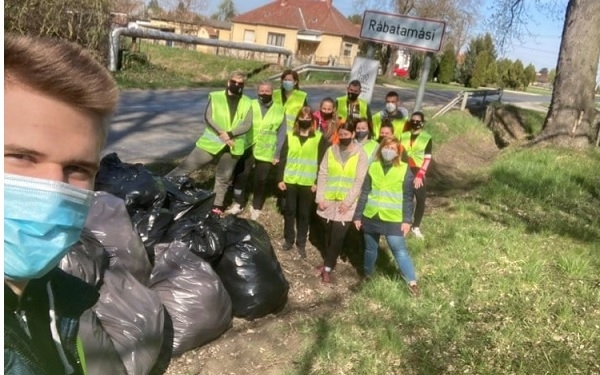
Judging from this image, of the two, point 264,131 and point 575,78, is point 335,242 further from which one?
point 575,78

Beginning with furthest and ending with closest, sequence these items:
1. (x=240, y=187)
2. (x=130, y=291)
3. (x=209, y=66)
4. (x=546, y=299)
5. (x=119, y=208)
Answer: (x=209, y=66) < (x=240, y=187) < (x=546, y=299) < (x=119, y=208) < (x=130, y=291)

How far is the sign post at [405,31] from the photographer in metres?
7.78

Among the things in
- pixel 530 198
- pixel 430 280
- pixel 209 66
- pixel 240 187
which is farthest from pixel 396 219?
pixel 209 66

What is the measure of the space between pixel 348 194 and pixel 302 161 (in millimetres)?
635

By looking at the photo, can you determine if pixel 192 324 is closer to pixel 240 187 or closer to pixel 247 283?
pixel 247 283

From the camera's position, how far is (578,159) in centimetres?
1181

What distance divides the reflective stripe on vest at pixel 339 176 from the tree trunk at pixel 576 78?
31.9 feet

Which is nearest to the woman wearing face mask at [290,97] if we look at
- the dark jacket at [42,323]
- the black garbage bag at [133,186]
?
the black garbage bag at [133,186]

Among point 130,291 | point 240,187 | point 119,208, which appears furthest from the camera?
point 240,187

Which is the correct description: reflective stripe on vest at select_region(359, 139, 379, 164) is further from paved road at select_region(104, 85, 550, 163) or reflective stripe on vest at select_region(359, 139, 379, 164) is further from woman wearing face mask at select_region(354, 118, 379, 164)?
paved road at select_region(104, 85, 550, 163)

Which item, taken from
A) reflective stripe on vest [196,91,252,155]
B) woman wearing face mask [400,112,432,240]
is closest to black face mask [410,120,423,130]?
woman wearing face mask [400,112,432,240]

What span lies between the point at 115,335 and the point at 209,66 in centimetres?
2264

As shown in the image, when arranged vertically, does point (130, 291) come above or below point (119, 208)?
below

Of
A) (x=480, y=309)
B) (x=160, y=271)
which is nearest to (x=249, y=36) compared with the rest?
(x=480, y=309)
